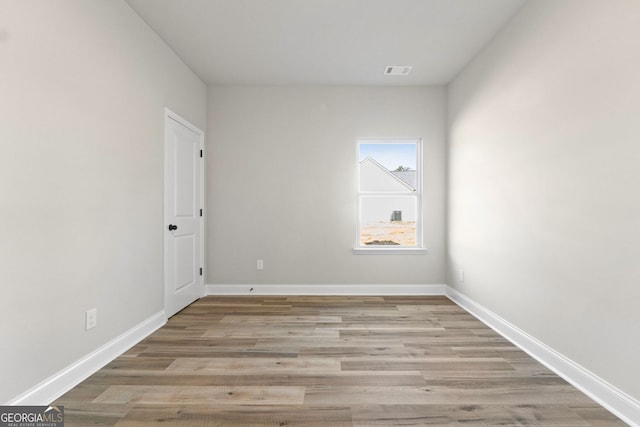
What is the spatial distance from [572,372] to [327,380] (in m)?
1.57

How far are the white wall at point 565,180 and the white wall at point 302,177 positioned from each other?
0.96m

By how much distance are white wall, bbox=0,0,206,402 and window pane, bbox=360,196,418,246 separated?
99.3 inches

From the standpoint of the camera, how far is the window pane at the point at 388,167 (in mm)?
4309

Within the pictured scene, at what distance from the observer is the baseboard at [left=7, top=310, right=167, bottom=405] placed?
1.75 meters

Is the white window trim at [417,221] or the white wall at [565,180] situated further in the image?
the white window trim at [417,221]

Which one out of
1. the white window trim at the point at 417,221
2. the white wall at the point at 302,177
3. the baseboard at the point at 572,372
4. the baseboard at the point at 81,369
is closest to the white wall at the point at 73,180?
the baseboard at the point at 81,369

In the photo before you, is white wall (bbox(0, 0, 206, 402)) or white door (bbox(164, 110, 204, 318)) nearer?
white wall (bbox(0, 0, 206, 402))

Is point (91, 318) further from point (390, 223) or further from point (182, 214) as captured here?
point (390, 223)

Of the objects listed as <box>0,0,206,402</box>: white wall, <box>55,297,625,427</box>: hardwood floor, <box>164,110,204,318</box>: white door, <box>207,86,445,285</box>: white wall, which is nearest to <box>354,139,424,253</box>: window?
<box>207,86,445,285</box>: white wall

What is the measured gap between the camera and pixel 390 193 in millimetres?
4297

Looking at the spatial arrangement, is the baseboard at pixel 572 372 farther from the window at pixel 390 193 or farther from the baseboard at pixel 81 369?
the baseboard at pixel 81 369

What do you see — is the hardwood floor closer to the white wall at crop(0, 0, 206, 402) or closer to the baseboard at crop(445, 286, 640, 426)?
the baseboard at crop(445, 286, 640, 426)

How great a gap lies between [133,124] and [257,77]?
5.77 feet

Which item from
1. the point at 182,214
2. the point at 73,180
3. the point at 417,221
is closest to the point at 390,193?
the point at 417,221
